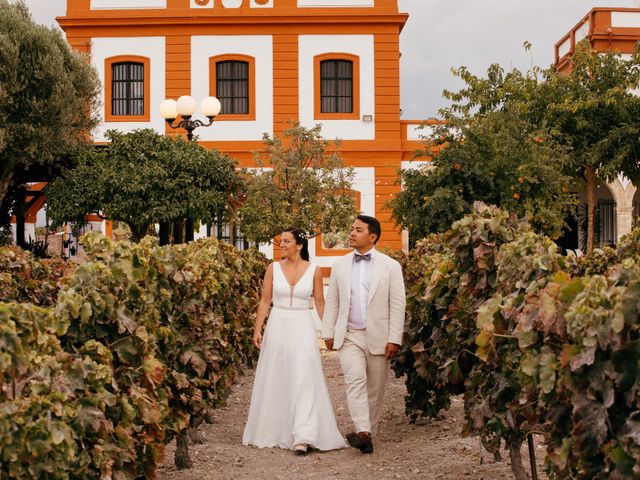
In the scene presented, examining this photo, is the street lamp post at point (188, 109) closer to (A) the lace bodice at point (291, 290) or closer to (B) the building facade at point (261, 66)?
(A) the lace bodice at point (291, 290)

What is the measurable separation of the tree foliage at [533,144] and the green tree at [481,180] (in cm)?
2

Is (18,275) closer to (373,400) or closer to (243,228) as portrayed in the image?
(373,400)

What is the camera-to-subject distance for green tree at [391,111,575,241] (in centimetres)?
2086

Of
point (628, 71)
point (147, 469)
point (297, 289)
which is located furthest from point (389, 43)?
point (147, 469)

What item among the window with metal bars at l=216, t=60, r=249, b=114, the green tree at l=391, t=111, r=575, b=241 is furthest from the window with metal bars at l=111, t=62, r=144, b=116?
the green tree at l=391, t=111, r=575, b=241

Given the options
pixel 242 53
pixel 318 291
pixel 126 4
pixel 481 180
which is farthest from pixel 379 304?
pixel 126 4

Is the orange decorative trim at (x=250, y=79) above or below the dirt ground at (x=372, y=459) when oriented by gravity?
above

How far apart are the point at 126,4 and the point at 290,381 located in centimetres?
2387

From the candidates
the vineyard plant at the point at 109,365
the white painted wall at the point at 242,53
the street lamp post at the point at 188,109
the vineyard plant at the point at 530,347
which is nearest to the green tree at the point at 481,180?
the street lamp post at the point at 188,109

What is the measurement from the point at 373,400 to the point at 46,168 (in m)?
15.7

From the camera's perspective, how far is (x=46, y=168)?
2188 cm

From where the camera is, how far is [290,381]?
26.7 ft

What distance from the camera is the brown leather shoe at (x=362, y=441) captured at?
25.1ft

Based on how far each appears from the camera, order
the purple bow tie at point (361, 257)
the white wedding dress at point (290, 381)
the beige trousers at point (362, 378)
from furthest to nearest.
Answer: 1. the white wedding dress at point (290, 381)
2. the purple bow tie at point (361, 257)
3. the beige trousers at point (362, 378)
